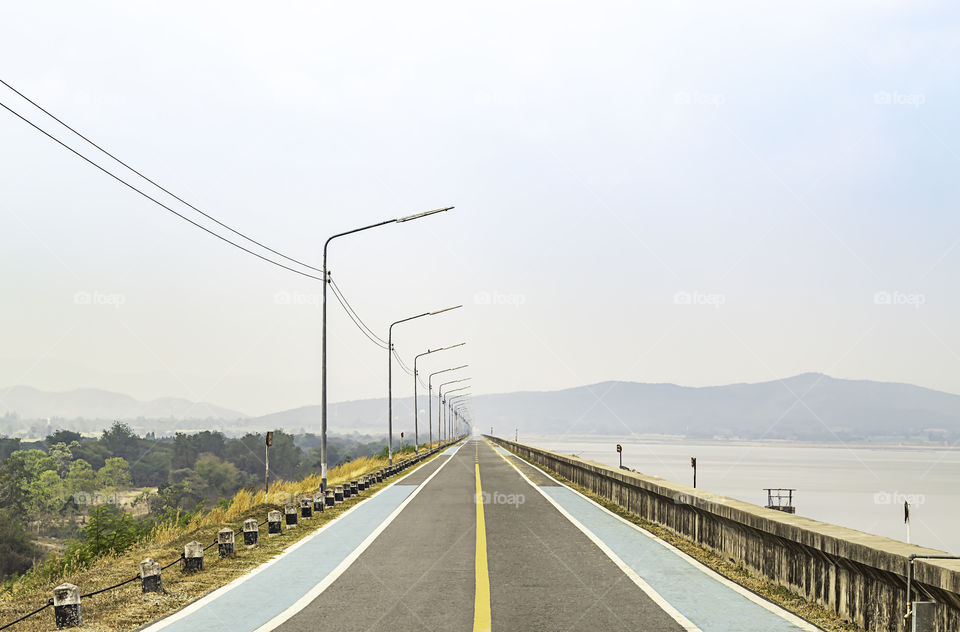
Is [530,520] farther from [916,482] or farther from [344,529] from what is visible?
[916,482]

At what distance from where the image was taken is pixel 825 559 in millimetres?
8156

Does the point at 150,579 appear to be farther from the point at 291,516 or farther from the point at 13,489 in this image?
the point at 13,489

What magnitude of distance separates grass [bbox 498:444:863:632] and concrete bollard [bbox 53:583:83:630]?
7509 mm

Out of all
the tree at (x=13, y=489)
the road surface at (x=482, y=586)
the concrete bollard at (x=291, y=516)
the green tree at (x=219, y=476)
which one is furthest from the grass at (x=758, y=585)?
the green tree at (x=219, y=476)

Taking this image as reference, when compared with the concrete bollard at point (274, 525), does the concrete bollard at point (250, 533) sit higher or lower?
higher

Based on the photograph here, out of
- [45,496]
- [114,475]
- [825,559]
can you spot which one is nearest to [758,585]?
[825,559]

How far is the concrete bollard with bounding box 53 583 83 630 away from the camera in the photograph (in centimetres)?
813

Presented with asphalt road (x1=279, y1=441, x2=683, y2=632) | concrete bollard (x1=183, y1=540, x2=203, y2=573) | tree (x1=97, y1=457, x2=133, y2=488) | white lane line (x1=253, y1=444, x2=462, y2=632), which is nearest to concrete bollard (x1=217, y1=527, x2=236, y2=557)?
concrete bollard (x1=183, y1=540, x2=203, y2=573)

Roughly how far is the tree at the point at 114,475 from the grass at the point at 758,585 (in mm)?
172301

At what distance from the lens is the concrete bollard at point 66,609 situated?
8133mm

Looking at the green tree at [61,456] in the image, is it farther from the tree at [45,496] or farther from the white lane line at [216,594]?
the white lane line at [216,594]

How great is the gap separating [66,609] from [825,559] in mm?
7956

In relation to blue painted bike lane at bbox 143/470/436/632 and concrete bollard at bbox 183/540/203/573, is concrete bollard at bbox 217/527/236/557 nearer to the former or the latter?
blue painted bike lane at bbox 143/470/436/632

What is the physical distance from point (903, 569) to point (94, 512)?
60.6 ft
